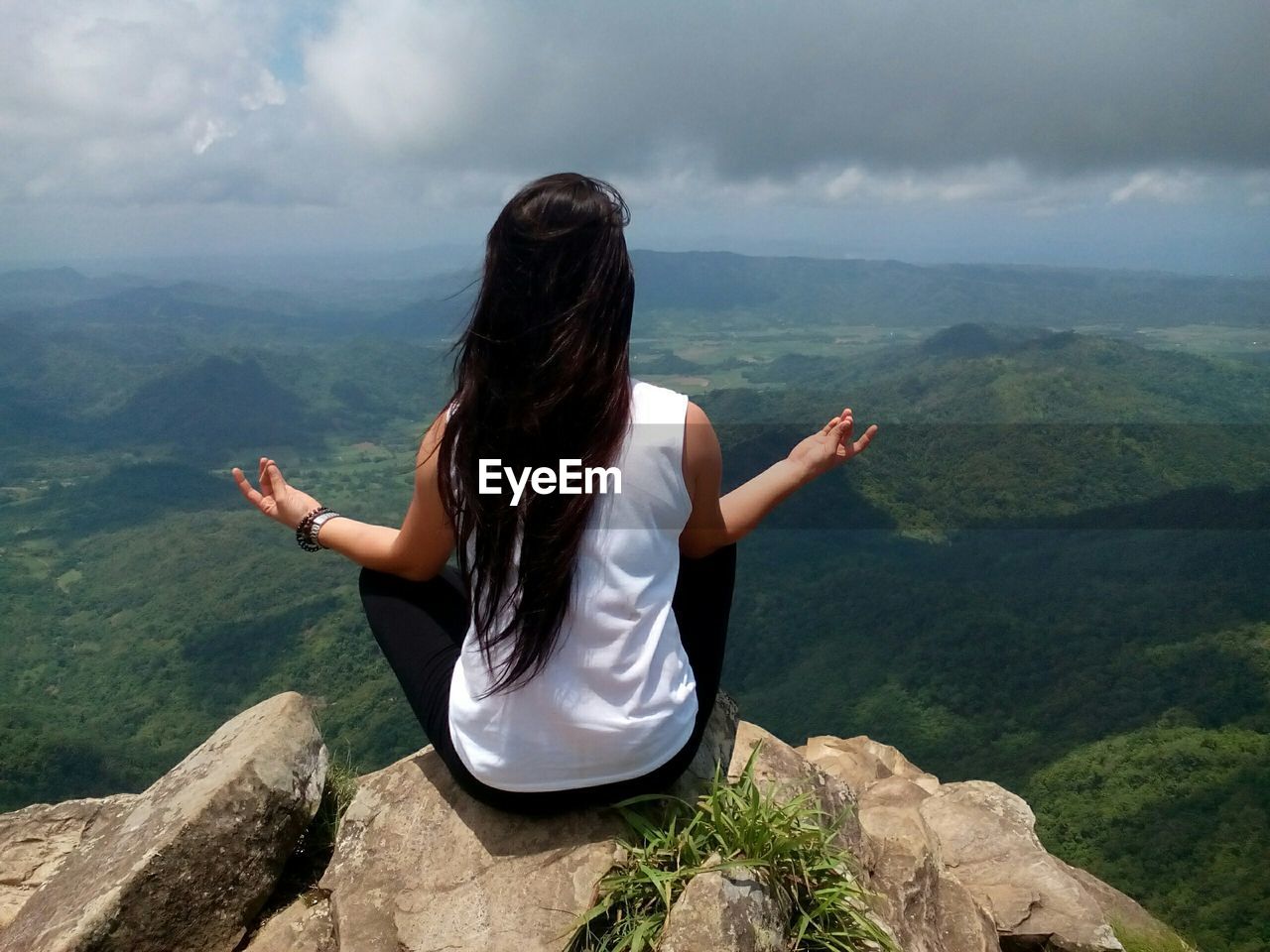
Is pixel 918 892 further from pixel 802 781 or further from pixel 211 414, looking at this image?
pixel 211 414

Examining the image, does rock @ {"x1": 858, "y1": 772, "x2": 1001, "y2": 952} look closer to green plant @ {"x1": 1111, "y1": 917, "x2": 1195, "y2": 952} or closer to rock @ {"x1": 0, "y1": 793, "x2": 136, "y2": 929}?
green plant @ {"x1": 1111, "y1": 917, "x2": 1195, "y2": 952}

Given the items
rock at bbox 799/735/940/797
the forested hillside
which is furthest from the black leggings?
rock at bbox 799/735/940/797

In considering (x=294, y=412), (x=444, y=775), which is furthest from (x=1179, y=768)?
(x=294, y=412)

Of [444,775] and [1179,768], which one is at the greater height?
[444,775]

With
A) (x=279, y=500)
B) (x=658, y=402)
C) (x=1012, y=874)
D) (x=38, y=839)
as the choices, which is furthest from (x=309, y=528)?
(x=1012, y=874)

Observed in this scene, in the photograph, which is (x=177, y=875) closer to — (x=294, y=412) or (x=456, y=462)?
(x=456, y=462)

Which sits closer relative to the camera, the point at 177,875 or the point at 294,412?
the point at 177,875

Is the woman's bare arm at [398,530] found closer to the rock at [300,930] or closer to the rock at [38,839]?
the rock at [300,930]

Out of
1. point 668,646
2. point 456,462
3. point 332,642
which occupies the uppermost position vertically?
point 456,462
